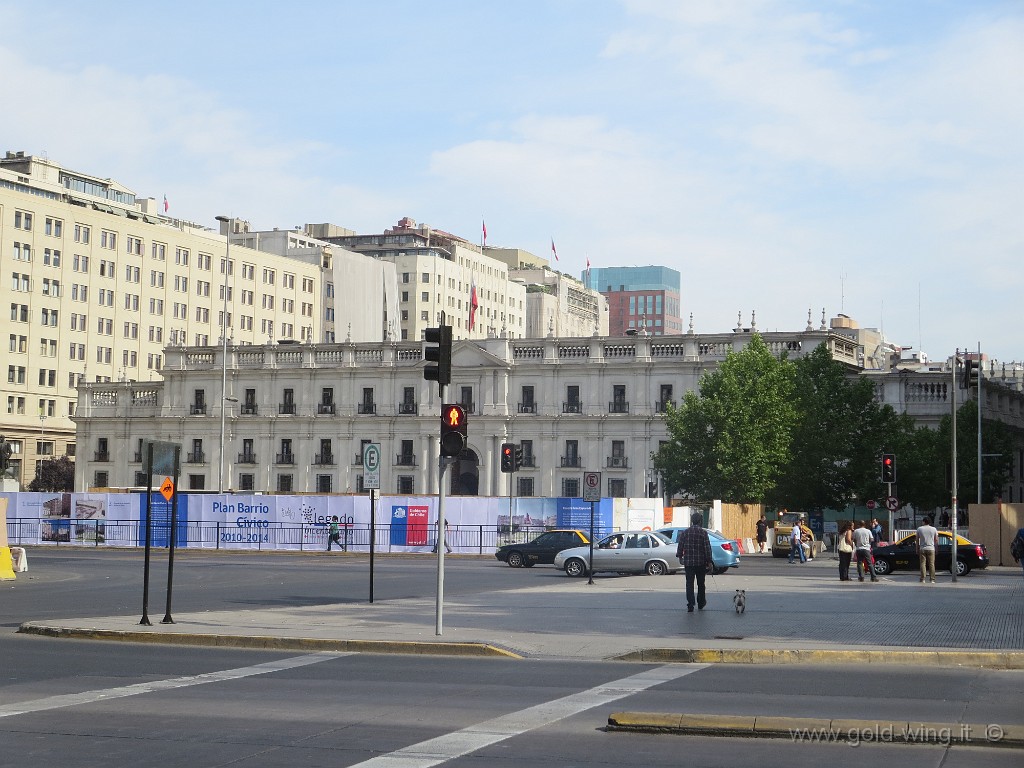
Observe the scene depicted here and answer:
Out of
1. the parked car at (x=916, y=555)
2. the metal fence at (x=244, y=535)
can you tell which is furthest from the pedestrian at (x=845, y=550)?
the metal fence at (x=244, y=535)

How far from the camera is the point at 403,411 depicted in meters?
95.9

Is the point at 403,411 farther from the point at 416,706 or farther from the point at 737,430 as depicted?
the point at 416,706

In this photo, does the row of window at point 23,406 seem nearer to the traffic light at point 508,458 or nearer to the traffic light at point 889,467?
the traffic light at point 508,458

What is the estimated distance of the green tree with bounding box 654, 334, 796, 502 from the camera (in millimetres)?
78812

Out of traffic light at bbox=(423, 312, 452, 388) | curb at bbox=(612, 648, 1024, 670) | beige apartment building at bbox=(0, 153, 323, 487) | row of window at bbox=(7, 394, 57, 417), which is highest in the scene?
beige apartment building at bbox=(0, 153, 323, 487)

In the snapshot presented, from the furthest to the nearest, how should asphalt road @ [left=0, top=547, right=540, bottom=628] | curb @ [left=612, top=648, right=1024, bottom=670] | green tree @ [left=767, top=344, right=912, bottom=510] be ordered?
green tree @ [left=767, top=344, right=912, bottom=510]
asphalt road @ [left=0, top=547, right=540, bottom=628]
curb @ [left=612, top=648, right=1024, bottom=670]

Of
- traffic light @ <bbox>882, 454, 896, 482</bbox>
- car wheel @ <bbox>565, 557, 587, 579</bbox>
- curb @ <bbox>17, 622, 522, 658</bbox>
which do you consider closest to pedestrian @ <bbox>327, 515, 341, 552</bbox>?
car wheel @ <bbox>565, 557, 587, 579</bbox>

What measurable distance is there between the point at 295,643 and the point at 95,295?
4181 inches

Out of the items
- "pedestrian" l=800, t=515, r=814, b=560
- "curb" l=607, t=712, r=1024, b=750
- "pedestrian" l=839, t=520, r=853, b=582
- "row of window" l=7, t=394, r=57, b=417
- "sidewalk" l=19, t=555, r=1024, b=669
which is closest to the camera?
"curb" l=607, t=712, r=1024, b=750

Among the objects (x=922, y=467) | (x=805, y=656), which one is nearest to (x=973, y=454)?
(x=922, y=467)

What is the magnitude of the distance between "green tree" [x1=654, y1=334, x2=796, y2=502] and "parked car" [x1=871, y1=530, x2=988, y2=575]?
3425cm

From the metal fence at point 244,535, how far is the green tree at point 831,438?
29.6 m

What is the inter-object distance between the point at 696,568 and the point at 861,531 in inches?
517

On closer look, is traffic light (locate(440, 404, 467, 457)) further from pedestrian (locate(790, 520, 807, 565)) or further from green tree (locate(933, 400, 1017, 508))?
green tree (locate(933, 400, 1017, 508))
